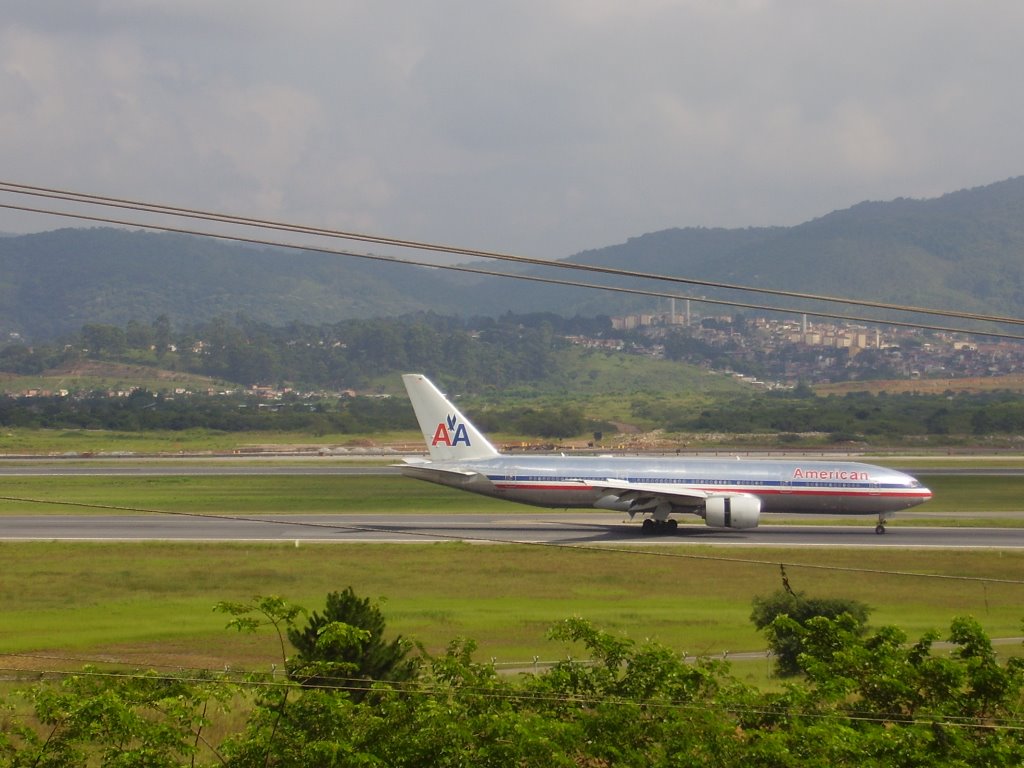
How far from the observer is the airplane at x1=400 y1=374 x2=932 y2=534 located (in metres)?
55.5

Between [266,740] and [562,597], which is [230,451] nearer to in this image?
[562,597]

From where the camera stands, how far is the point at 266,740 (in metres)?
18.2

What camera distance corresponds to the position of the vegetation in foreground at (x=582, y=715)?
57.7ft

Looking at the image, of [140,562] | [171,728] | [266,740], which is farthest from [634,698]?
[140,562]

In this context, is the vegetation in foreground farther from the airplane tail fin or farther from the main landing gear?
the airplane tail fin

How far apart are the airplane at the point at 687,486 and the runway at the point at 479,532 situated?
4.21ft

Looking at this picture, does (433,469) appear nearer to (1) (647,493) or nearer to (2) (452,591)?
(1) (647,493)

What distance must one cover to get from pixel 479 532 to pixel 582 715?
36983mm

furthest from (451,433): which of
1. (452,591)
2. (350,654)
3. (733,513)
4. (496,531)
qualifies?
(350,654)

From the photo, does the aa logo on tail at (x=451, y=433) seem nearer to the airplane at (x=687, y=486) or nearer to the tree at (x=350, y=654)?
the airplane at (x=687, y=486)

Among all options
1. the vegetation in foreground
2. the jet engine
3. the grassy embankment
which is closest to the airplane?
the jet engine

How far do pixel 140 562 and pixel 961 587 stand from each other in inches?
1326

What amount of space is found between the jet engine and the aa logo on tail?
13632mm

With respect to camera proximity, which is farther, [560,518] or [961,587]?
[560,518]
